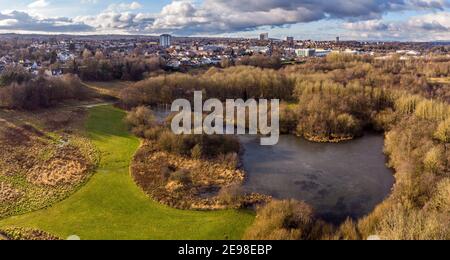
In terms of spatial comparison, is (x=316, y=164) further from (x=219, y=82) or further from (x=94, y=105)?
(x=94, y=105)

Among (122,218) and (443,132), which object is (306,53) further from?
(122,218)

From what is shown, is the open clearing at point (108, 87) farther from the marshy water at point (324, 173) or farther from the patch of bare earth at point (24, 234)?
the patch of bare earth at point (24, 234)

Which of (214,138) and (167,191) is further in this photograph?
(214,138)

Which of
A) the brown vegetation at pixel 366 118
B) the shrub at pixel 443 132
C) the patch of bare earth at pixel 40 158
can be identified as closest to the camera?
the brown vegetation at pixel 366 118

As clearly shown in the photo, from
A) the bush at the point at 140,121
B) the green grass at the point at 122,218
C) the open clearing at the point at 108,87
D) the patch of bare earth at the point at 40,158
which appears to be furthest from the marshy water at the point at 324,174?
the open clearing at the point at 108,87

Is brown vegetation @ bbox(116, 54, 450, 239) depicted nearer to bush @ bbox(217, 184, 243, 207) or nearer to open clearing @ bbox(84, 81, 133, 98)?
bush @ bbox(217, 184, 243, 207)

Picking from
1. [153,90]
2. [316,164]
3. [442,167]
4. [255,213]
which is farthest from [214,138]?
[153,90]
